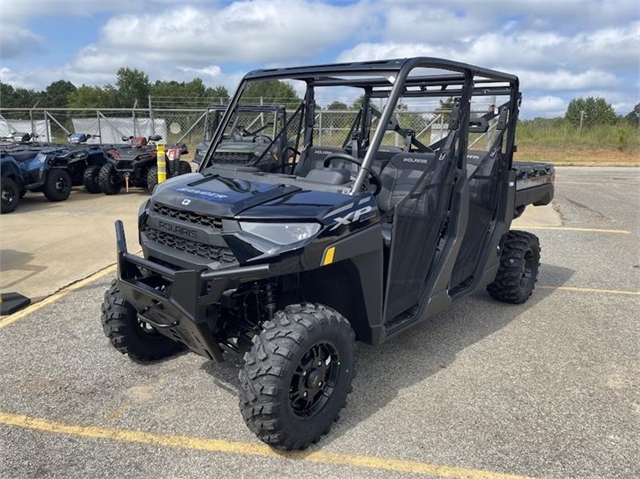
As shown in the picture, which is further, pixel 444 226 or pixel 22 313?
pixel 22 313

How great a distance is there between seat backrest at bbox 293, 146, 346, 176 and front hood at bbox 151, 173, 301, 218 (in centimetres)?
88

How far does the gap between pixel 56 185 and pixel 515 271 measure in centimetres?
902

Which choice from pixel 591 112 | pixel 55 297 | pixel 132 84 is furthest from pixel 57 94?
pixel 55 297

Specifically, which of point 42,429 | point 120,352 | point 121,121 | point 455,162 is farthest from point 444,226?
point 121,121

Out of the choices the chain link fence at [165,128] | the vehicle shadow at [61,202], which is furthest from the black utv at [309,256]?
the chain link fence at [165,128]

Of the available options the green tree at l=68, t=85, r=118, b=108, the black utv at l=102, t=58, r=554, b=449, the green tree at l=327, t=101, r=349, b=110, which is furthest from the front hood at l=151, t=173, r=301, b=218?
the green tree at l=68, t=85, r=118, b=108

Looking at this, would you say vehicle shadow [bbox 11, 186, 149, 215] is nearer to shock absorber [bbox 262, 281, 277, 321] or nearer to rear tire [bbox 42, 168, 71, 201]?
rear tire [bbox 42, 168, 71, 201]

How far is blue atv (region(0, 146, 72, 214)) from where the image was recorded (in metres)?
9.36

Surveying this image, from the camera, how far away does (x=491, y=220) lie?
15.0ft

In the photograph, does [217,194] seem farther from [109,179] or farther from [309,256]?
[109,179]

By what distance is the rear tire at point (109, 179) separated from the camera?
37.9ft

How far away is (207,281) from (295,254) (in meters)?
0.47

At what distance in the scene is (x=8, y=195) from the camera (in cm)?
930

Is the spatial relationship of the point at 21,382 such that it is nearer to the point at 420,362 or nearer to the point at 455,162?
the point at 420,362
